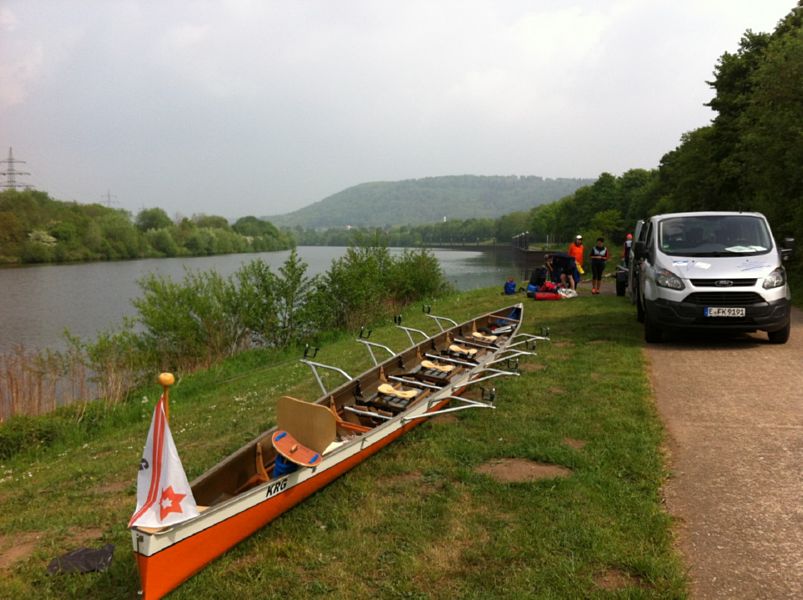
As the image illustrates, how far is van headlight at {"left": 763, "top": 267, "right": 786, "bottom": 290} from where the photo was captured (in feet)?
30.5

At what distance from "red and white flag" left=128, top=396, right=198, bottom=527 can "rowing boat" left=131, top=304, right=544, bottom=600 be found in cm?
10

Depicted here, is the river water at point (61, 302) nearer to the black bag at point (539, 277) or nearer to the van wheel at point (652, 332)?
the black bag at point (539, 277)

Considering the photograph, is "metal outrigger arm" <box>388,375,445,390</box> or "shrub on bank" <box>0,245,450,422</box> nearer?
"metal outrigger arm" <box>388,375,445,390</box>

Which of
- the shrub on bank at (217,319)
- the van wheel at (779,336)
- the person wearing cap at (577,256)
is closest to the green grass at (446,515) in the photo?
the van wheel at (779,336)

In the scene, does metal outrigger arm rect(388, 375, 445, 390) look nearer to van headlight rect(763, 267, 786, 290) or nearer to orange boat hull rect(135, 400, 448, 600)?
orange boat hull rect(135, 400, 448, 600)

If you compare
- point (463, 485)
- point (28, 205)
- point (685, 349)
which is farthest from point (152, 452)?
point (28, 205)

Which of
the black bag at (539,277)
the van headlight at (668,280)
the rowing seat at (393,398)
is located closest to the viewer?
the rowing seat at (393,398)

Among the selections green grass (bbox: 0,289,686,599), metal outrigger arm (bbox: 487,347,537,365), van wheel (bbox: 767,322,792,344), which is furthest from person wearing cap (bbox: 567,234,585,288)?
green grass (bbox: 0,289,686,599)

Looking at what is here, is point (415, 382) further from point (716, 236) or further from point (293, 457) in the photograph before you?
point (716, 236)

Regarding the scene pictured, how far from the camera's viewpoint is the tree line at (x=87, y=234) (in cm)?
6341

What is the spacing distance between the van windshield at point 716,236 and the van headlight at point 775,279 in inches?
19.8

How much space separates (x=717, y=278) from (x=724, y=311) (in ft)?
1.83

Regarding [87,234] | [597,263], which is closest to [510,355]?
[597,263]

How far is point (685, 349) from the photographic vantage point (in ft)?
33.0
